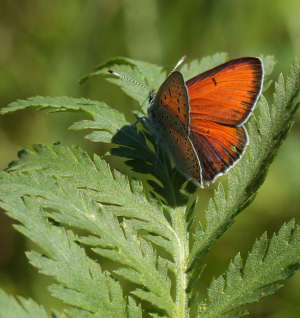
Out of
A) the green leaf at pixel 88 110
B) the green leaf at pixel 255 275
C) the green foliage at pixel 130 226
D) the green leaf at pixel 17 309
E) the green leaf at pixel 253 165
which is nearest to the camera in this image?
the green leaf at pixel 17 309

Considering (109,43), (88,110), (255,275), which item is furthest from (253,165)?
(109,43)

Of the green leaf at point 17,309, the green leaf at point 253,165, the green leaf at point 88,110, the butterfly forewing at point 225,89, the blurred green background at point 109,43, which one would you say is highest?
the blurred green background at point 109,43

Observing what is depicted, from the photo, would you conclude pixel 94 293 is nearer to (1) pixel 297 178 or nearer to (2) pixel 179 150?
(2) pixel 179 150

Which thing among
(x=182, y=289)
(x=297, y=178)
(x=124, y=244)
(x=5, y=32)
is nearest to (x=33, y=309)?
(x=124, y=244)

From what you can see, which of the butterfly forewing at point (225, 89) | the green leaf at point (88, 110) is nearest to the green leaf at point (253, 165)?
the butterfly forewing at point (225, 89)

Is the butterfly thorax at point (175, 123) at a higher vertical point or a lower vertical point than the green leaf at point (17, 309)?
higher

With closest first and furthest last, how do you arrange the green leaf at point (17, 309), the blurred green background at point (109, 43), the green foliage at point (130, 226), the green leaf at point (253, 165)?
the green leaf at point (17, 309) → the green foliage at point (130, 226) → the green leaf at point (253, 165) → the blurred green background at point (109, 43)

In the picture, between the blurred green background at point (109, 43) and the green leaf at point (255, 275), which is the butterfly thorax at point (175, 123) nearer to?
the green leaf at point (255, 275)
